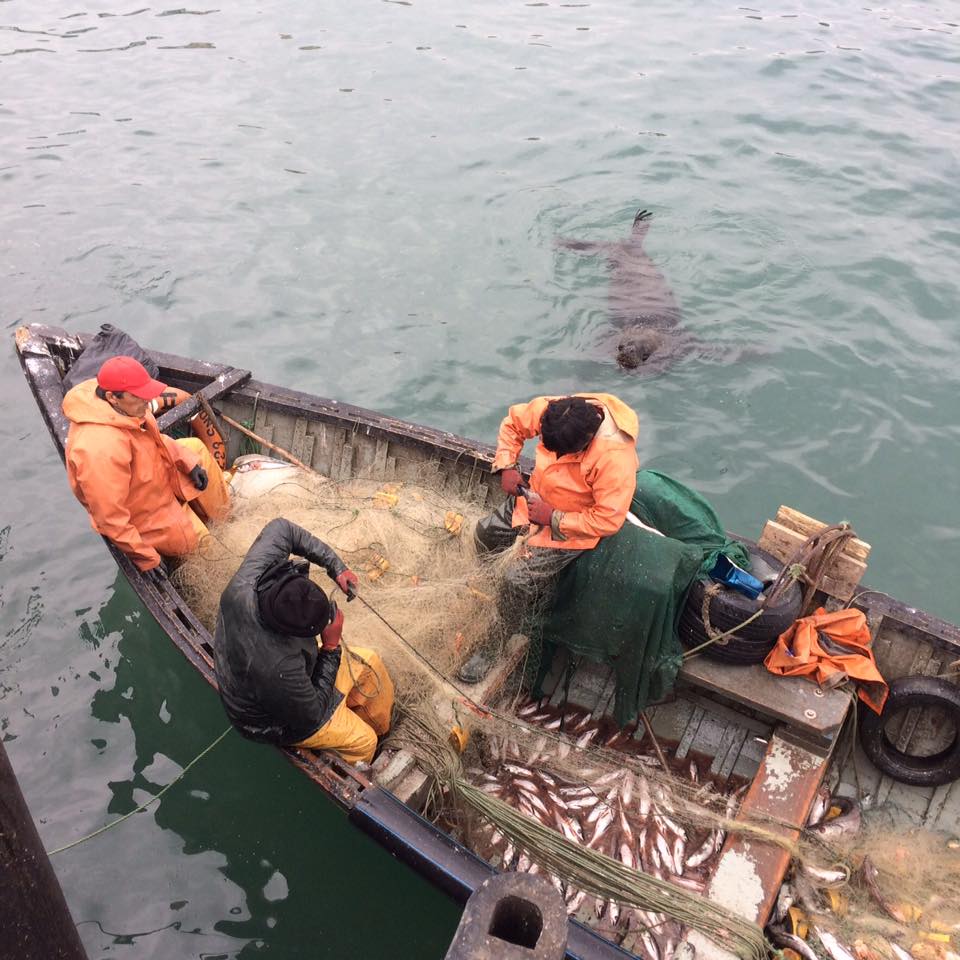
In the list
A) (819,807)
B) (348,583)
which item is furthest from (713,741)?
(348,583)

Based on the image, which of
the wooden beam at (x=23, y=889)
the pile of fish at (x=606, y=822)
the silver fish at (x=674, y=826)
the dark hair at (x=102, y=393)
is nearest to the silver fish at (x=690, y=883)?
the pile of fish at (x=606, y=822)

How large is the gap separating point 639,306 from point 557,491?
21.9 feet

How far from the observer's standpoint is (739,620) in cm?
577

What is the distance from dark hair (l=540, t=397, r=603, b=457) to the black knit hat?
6.01 feet

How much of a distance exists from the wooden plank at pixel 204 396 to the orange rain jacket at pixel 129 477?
90cm

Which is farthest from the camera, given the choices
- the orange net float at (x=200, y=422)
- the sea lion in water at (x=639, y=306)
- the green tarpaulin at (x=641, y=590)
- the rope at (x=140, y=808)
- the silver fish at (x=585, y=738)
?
the sea lion in water at (x=639, y=306)

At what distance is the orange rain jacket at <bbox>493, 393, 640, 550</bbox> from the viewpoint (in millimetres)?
5531

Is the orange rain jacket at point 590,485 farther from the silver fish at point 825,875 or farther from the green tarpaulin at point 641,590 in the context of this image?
the silver fish at point 825,875

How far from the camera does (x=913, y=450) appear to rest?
999 centimetres

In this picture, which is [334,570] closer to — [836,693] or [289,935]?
[289,935]

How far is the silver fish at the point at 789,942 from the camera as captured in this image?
5.01 metres

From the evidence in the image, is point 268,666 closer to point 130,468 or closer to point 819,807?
point 130,468

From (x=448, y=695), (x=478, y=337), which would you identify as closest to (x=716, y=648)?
(x=448, y=695)

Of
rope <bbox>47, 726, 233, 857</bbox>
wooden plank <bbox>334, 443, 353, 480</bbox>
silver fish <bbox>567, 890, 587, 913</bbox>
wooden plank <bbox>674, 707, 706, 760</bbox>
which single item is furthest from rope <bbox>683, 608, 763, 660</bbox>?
wooden plank <bbox>334, 443, 353, 480</bbox>
